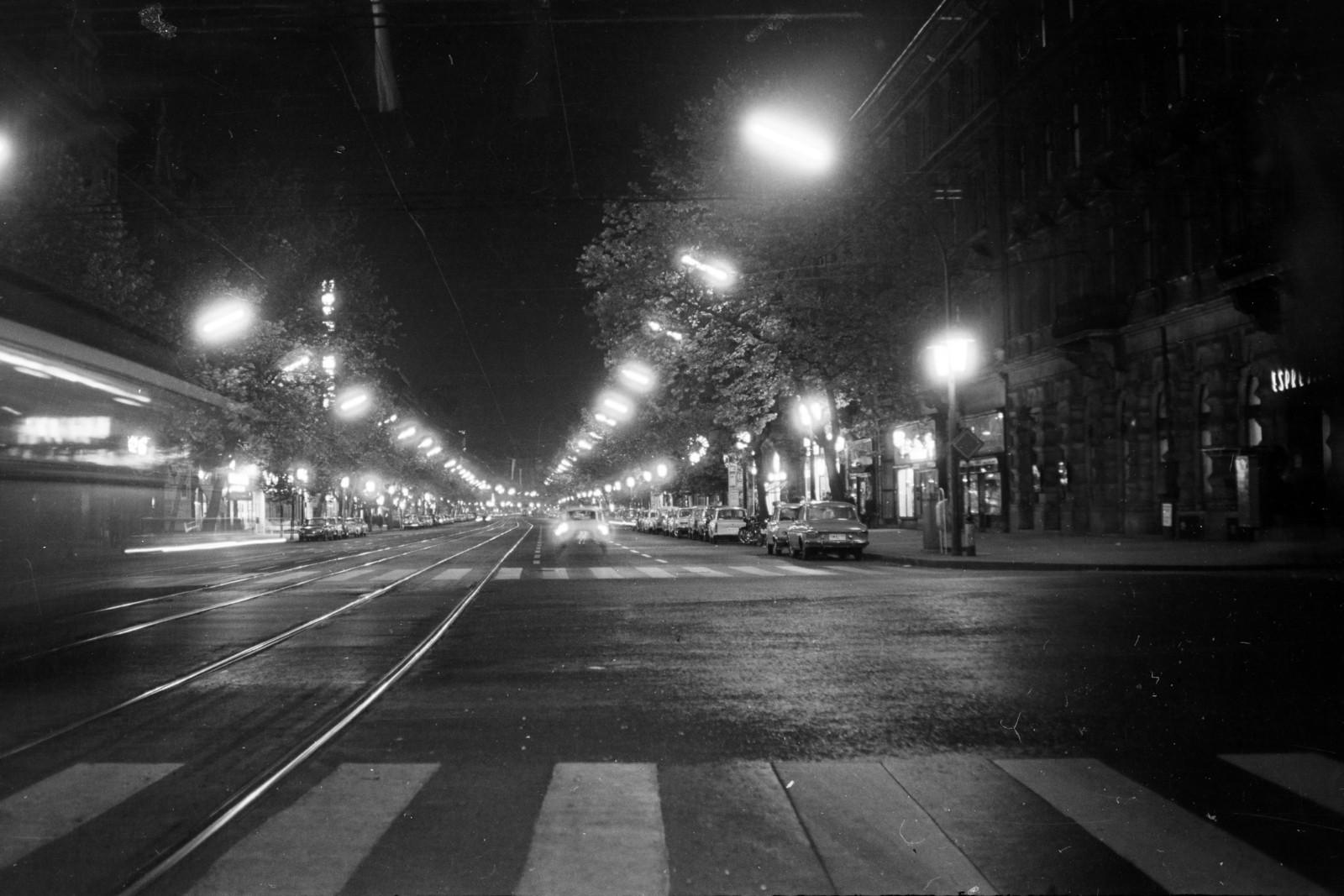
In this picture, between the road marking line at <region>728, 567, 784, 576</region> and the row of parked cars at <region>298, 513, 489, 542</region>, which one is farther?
the row of parked cars at <region>298, 513, 489, 542</region>

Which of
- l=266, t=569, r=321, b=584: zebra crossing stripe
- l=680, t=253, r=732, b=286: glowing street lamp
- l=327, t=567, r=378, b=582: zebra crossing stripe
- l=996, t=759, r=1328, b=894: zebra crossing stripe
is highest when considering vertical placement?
l=680, t=253, r=732, b=286: glowing street lamp

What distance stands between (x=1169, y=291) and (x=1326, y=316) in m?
6.13

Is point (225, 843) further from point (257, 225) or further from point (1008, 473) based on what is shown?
point (257, 225)

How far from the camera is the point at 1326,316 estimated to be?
28.5 metres

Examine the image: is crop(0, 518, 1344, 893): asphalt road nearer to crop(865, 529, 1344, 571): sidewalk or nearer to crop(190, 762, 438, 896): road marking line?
crop(190, 762, 438, 896): road marking line

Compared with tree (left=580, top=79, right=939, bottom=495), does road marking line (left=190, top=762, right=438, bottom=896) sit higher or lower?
lower

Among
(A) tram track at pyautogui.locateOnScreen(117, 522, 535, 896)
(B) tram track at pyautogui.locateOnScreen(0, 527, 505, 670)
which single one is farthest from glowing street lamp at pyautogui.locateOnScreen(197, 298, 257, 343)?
(A) tram track at pyautogui.locateOnScreen(117, 522, 535, 896)

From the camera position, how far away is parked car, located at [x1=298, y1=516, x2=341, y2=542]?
7075 cm

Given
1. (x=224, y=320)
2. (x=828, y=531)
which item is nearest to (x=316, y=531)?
(x=224, y=320)

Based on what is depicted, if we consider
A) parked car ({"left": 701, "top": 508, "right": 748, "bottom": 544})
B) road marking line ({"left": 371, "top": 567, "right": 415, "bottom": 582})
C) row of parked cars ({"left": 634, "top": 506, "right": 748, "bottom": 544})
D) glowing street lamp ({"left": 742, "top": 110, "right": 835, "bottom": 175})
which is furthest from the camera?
row of parked cars ({"left": 634, "top": 506, "right": 748, "bottom": 544})

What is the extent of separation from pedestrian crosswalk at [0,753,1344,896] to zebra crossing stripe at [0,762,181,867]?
0.06 ft

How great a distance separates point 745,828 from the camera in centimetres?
571

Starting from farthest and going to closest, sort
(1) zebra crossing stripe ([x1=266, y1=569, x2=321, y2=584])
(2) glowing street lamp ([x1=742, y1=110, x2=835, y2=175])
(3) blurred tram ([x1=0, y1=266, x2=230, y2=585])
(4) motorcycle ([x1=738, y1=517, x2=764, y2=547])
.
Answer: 1. (4) motorcycle ([x1=738, y1=517, x2=764, y2=547])
2. (2) glowing street lamp ([x1=742, y1=110, x2=835, y2=175])
3. (1) zebra crossing stripe ([x1=266, y1=569, x2=321, y2=584])
4. (3) blurred tram ([x1=0, y1=266, x2=230, y2=585])

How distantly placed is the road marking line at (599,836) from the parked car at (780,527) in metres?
30.4
